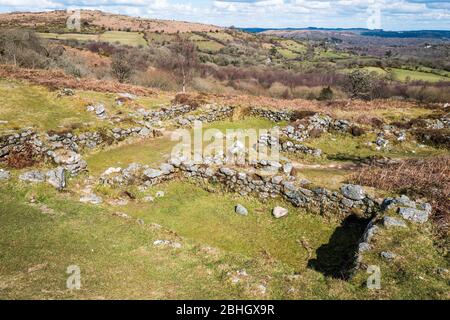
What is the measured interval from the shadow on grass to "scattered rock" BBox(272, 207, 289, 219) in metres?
2.25

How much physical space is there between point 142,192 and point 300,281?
9757 millimetres

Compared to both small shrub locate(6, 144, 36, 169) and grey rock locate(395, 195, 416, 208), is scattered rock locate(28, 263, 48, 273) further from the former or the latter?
grey rock locate(395, 195, 416, 208)

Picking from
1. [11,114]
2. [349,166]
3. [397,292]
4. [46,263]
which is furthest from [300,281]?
[11,114]

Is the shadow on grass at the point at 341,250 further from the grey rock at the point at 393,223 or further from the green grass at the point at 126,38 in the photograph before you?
the green grass at the point at 126,38

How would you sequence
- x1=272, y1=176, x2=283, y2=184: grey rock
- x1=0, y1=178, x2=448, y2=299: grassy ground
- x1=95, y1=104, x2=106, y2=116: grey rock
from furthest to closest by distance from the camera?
x1=95, y1=104, x2=106, y2=116: grey rock < x1=272, y1=176, x2=283, y2=184: grey rock < x1=0, y1=178, x2=448, y2=299: grassy ground

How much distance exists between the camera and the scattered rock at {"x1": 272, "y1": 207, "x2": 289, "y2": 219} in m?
15.7

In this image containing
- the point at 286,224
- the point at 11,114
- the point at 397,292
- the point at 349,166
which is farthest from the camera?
the point at 11,114

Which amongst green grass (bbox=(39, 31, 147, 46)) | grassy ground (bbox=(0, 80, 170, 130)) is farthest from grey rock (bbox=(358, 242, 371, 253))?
green grass (bbox=(39, 31, 147, 46))

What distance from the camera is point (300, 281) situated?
10.0 m

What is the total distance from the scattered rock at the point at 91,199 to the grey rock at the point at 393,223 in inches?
456

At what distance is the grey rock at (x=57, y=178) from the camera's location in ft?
52.6

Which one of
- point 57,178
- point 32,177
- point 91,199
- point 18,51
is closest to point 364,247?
point 91,199

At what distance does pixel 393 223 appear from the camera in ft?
40.7

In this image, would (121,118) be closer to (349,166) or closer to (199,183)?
(199,183)
